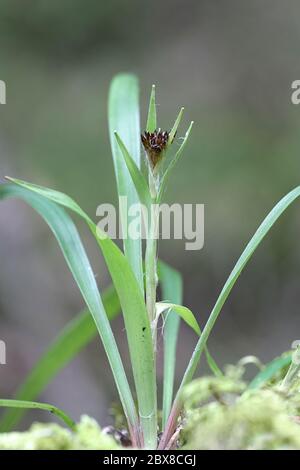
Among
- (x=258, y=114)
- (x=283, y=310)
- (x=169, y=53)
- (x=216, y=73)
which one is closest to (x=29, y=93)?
(x=169, y=53)

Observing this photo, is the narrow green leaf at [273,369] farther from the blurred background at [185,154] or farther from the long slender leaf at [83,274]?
the blurred background at [185,154]

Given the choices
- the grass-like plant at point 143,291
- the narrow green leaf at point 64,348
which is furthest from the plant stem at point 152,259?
the narrow green leaf at point 64,348

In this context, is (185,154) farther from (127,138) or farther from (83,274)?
(83,274)

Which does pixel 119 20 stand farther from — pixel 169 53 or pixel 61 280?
pixel 61 280

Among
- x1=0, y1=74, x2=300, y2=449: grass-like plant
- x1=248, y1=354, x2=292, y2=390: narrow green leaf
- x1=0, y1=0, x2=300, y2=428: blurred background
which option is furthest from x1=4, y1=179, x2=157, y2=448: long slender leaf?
x1=0, y1=0, x2=300, y2=428: blurred background

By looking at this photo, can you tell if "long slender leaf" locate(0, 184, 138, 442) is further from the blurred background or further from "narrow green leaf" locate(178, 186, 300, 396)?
the blurred background

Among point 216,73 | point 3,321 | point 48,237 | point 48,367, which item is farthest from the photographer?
point 216,73
